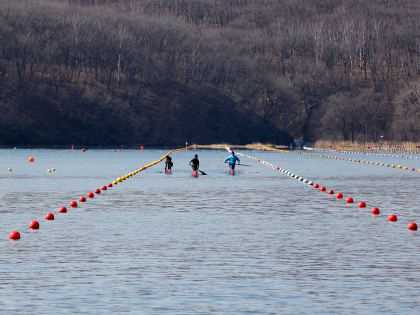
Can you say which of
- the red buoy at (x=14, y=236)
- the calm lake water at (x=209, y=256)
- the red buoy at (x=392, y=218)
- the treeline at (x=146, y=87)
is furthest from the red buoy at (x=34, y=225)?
the treeline at (x=146, y=87)

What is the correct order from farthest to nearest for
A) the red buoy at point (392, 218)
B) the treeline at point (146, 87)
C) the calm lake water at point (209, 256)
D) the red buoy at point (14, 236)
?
the treeline at point (146, 87), the red buoy at point (392, 218), the red buoy at point (14, 236), the calm lake water at point (209, 256)

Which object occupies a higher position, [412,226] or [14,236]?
[412,226]

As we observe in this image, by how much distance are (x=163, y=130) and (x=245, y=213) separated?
133862mm

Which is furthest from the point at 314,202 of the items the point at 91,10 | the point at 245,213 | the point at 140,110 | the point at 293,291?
the point at 91,10

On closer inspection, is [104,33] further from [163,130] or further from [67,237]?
[67,237]

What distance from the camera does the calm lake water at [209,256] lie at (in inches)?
490

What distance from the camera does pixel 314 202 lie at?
31.0 meters

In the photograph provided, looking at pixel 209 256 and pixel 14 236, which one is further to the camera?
pixel 14 236


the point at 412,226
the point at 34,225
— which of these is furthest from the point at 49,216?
the point at 412,226

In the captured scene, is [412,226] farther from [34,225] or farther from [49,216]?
[49,216]

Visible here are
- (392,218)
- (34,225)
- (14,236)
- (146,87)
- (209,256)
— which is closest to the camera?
(209,256)

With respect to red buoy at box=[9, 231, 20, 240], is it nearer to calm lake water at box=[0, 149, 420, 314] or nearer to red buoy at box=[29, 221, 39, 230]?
calm lake water at box=[0, 149, 420, 314]

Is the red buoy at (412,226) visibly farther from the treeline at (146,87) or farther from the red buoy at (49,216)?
the treeline at (146,87)

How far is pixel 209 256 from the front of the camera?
16.9 m
